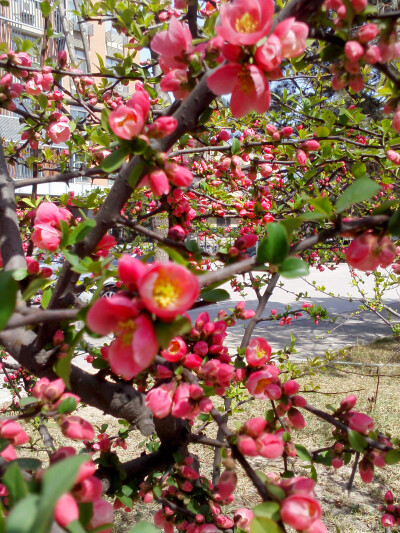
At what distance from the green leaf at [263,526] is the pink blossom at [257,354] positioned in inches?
14.4

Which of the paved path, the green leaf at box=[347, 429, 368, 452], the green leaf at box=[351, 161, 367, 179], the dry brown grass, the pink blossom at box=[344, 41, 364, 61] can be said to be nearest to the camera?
the pink blossom at box=[344, 41, 364, 61]

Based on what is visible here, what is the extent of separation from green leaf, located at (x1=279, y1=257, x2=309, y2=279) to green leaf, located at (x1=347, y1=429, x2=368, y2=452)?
362 millimetres

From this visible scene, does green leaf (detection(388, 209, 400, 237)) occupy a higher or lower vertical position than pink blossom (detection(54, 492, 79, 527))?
higher

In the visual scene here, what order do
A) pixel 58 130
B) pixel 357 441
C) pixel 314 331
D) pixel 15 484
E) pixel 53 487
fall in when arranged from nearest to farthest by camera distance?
pixel 53 487
pixel 15 484
pixel 357 441
pixel 58 130
pixel 314 331

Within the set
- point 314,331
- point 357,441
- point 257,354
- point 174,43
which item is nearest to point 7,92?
point 174,43

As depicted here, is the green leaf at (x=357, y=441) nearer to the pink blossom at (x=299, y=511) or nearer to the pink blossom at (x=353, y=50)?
the pink blossom at (x=299, y=511)

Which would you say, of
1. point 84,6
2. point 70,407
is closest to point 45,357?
point 70,407

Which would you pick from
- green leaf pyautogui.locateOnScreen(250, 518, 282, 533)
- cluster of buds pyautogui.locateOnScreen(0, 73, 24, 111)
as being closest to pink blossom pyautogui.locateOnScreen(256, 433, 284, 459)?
green leaf pyautogui.locateOnScreen(250, 518, 282, 533)

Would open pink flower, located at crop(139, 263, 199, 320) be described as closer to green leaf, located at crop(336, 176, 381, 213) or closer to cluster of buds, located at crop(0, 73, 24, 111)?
green leaf, located at crop(336, 176, 381, 213)

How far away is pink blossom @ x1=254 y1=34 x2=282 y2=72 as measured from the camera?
597mm

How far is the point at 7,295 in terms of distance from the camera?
48cm

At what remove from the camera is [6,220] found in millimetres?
1053

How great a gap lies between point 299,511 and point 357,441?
0.88 feet

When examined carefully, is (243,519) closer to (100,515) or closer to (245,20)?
(100,515)
